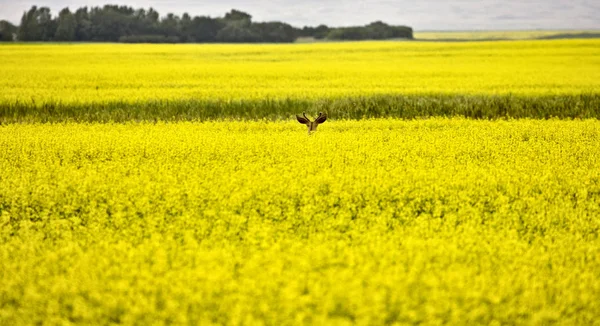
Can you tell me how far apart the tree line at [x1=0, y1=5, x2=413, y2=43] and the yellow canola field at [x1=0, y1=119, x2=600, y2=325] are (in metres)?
76.3

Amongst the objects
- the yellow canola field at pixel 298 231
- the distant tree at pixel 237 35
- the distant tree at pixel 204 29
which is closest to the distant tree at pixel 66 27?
the distant tree at pixel 204 29

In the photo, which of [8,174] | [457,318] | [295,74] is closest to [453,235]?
[457,318]

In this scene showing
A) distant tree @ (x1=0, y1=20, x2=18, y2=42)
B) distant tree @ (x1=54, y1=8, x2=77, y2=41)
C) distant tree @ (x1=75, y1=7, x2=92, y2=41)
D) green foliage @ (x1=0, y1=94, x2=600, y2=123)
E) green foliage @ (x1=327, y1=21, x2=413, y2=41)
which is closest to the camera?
green foliage @ (x1=0, y1=94, x2=600, y2=123)

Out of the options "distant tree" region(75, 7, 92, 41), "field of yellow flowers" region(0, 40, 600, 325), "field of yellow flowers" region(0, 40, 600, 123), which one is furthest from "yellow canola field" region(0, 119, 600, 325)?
→ "distant tree" region(75, 7, 92, 41)

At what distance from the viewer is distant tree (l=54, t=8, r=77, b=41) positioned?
277 ft

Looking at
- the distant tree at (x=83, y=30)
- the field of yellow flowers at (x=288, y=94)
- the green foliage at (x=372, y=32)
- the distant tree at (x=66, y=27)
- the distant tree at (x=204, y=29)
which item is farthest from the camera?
the green foliage at (x=372, y=32)

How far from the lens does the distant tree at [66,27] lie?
8431 centimetres

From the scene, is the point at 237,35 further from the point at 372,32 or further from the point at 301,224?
the point at 301,224

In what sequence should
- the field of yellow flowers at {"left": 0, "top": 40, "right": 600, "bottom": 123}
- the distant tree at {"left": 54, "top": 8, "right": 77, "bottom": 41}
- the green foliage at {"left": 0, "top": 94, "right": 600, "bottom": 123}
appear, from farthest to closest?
the distant tree at {"left": 54, "top": 8, "right": 77, "bottom": 41} < the field of yellow flowers at {"left": 0, "top": 40, "right": 600, "bottom": 123} < the green foliage at {"left": 0, "top": 94, "right": 600, "bottom": 123}

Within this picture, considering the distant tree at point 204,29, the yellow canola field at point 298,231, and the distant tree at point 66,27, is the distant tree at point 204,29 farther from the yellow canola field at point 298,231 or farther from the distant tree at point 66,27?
the yellow canola field at point 298,231

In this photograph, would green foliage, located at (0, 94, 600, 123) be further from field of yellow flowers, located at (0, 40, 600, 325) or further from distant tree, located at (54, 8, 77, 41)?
distant tree, located at (54, 8, 77, 41)

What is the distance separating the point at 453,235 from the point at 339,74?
837 inches

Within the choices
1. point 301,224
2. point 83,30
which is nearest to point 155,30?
point 83,30

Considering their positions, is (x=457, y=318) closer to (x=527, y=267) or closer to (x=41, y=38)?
(x=527, y=267)
